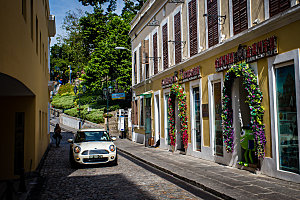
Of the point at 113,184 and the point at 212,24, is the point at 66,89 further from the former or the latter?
the point at 113,184

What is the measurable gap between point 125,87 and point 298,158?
31.4 meters

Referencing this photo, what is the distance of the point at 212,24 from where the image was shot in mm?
12883

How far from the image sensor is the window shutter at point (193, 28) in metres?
14.6

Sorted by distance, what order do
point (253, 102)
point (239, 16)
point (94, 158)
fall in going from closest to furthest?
point (253, 102) < point (239, 16) < point (94, 158)

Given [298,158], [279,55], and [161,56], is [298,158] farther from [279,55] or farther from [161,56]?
[161,56]

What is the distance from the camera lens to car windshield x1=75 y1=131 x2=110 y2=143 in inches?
542

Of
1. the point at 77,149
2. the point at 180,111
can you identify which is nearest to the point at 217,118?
the point at 180,111

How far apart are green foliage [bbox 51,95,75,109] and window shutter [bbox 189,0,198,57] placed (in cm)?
4201

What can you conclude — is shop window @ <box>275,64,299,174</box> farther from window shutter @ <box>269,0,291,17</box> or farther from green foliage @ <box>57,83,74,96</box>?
green foliage @ <box>57,83,74,96</box>

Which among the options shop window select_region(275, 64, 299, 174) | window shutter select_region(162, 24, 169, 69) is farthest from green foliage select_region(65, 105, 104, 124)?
shop window select_region(275, 64, 299, 174)

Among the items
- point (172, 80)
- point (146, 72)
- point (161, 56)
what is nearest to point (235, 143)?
point (172, 80)

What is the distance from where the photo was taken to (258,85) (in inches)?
388

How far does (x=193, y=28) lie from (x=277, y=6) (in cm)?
622

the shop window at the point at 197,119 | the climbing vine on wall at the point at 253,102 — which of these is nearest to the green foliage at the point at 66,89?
the shop window at the point at 197,119
